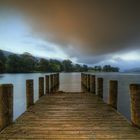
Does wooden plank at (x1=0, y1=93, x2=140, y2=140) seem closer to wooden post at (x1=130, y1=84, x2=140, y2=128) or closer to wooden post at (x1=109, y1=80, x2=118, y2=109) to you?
wooden post at (x1=130, y1=84, x2=140, y2=128)

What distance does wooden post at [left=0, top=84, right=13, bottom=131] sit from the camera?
15.7ft

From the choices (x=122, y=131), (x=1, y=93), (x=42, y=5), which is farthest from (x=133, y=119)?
(x=42, y=5)

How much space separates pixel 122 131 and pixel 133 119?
608 millimetres

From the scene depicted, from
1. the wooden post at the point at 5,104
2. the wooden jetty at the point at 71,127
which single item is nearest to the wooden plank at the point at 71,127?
the wooden jetty at the point at 71,127

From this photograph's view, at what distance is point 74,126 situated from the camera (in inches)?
186

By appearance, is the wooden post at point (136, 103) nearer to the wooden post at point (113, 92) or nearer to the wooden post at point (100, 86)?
the wooden post at point (113, 92)

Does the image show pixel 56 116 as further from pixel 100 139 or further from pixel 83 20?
pixel 83 20

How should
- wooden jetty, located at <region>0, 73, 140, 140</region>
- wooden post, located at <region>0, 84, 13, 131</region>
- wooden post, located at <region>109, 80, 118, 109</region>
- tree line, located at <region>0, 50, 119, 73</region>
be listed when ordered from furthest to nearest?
tree line, located at <region>0, 50, 119, 73</region> < wooden post, located at <region>109, 80, 118, 109</region> < wooden post, located at <region>0, 84, 13, 131</region> < wooden jetty, located at <region>0, 73, 140, 140</region>

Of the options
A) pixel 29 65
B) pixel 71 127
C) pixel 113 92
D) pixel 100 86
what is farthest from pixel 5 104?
pixel 29 65

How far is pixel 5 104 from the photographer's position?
15.9 ft

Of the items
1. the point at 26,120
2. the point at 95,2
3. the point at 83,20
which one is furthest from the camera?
the point at 83,20

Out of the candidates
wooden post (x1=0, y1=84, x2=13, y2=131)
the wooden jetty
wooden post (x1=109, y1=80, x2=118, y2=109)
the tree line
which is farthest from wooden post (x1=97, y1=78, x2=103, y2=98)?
the tree line

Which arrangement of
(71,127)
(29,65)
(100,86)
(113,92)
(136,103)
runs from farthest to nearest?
(29,65)
(100,86)
(113,92)
(136,103)
(71,127)

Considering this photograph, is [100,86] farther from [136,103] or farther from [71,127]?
[71,127]
